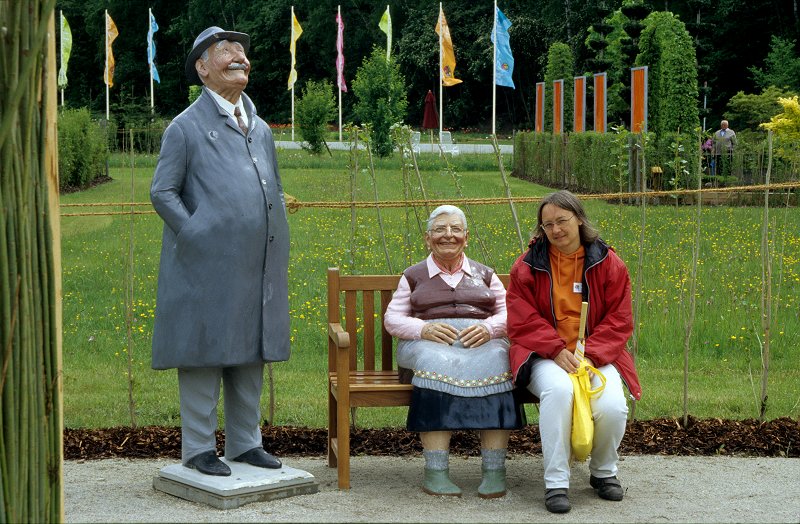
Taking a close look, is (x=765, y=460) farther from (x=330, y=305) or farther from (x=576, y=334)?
(x=330, y=305)

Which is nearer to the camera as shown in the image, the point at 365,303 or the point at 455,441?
the point at 365,303

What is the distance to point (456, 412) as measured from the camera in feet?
16.3

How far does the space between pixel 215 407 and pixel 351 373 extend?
827 mm

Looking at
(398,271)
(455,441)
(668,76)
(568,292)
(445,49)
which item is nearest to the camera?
(568,292)

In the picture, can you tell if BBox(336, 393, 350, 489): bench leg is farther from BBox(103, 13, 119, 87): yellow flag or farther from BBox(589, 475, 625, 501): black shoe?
BBox(103, 13, 119, 87): yellow flag

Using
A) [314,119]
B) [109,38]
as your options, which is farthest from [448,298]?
[109,38]

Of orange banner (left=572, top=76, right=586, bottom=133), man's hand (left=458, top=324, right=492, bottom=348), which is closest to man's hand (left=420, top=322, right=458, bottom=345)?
man's hand (left=458, top=324, right=492, bottom=348)

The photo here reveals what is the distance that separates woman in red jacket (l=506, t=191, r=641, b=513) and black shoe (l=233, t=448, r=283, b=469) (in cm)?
114

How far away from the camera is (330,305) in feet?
18.7

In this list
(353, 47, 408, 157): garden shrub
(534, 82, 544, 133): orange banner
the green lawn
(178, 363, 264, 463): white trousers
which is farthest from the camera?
(353, 47, 408, 157): garden shrub

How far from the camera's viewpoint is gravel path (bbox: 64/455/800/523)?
4.75 meters

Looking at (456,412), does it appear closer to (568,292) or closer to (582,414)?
(582,414)

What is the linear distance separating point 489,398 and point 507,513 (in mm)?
500

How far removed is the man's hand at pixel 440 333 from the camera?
5176 mm
